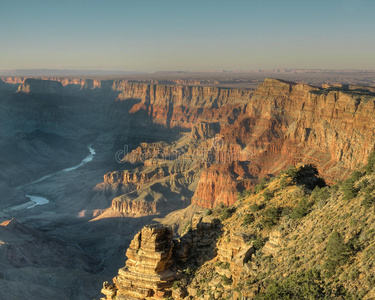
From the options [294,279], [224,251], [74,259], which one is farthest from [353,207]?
[74,259]

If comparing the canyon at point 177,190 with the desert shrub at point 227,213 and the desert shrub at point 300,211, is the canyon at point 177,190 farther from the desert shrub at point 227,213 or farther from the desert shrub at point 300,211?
the desert shrub at point 300,211

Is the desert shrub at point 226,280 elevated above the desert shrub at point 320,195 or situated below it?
below

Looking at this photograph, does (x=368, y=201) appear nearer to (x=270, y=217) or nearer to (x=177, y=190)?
(x=270, y=217)

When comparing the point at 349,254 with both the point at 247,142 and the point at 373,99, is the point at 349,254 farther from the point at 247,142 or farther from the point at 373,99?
the point at 247,142

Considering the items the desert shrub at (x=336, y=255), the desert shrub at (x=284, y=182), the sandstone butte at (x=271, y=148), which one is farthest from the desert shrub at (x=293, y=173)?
the sandstone butte at (x=271, y=148)

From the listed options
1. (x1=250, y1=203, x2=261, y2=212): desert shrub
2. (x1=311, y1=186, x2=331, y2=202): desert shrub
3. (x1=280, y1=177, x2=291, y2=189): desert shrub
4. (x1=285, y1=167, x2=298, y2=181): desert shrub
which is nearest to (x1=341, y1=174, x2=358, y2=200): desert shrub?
(x1=311, y1=186, x2=331, y2=202): desert shrub
